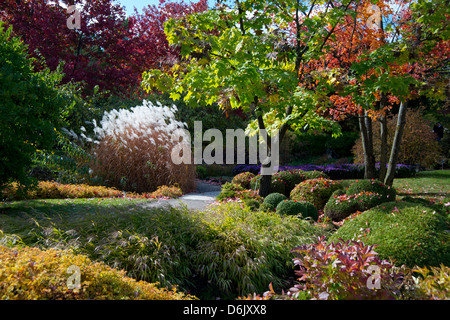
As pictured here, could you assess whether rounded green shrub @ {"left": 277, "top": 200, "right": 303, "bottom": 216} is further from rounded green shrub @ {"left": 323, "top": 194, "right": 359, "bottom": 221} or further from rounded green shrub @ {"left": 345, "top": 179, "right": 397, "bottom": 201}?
rounded green shrub @ {"left": 345, "top": 179, "right": 397, "bottom": 201}

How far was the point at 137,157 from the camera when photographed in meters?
7.74

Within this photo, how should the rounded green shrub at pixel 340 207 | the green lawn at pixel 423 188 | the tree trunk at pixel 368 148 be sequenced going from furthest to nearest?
the tree trunk at pixel 368 148, the green lawn at pixel 423 188, the rounded green shrub at pixel 340 207

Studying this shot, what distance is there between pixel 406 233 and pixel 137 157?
20.1 feet

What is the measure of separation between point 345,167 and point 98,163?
8.74 m

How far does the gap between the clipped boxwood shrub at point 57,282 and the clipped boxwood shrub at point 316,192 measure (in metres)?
4.81

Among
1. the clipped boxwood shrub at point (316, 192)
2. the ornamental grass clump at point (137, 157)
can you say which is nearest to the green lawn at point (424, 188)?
the clipped boxwood shrub at point (316, 192)

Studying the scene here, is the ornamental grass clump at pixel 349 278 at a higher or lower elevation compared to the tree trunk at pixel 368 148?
lower

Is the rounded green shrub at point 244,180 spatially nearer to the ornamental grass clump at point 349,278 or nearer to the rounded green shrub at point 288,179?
the rounded green shrub at point 288,179

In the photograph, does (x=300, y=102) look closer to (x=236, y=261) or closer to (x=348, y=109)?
(x=236, y=261)

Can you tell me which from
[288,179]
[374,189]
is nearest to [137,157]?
[288,179]

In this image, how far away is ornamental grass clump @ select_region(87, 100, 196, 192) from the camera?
25.3 ft

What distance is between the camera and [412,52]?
17.2 feet

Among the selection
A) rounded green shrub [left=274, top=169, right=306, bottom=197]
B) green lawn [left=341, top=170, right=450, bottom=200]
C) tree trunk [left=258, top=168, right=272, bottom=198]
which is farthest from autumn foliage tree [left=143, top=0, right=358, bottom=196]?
green lawn [left=341, top=170, right=450, bottom=200]

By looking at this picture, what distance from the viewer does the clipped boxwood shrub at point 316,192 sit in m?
6.56
